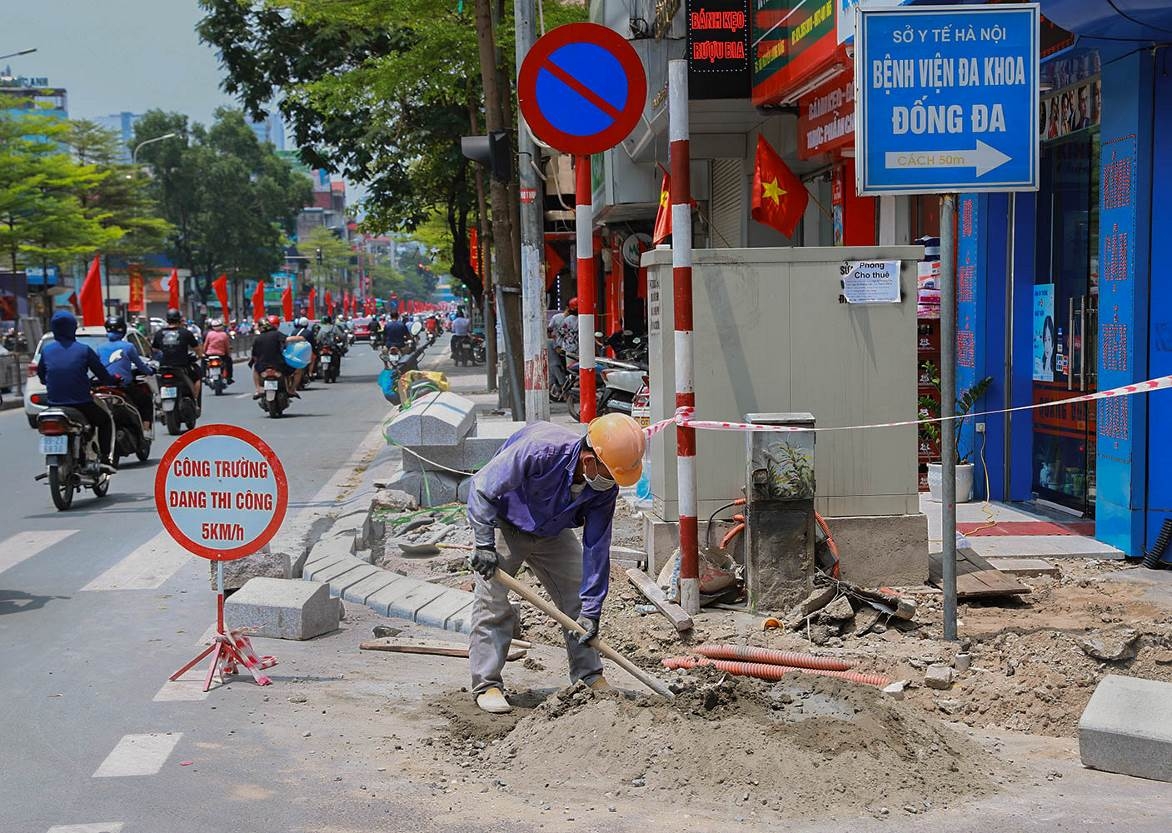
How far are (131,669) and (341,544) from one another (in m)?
2.81

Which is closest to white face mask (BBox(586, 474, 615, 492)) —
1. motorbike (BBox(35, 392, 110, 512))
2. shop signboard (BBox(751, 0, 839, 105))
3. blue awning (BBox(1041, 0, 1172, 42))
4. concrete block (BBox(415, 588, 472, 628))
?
concrete block (BBox(415, 588, 472, 628))

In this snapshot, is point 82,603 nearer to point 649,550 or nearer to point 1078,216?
point 649,550

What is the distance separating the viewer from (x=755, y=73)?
14289mm

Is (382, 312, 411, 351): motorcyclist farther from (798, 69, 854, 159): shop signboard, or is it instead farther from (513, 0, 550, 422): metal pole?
(798, 69, 854, 159): shop signboard

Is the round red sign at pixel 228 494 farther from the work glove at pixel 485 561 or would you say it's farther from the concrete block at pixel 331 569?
the concrete block at pixel 331 569

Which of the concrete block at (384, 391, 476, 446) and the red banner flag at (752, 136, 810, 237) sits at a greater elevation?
the red banner flag at (752, 136, 810, 237)

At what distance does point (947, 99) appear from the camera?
21.0 ft

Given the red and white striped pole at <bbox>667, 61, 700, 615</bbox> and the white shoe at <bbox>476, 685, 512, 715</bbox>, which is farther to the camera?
the red and white striped pole at <bbox>667, 61, 700, 615</bbox>

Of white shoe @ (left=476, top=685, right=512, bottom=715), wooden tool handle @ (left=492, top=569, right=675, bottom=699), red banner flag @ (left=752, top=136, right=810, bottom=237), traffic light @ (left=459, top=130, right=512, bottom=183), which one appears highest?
traffic light @ (left=459, top=130, right=512, bottom=183)

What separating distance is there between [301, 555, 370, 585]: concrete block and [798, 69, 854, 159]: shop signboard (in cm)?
540

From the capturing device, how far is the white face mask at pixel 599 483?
5672 mm

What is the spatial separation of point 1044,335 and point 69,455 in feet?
28.1

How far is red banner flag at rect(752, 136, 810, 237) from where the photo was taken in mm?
13289

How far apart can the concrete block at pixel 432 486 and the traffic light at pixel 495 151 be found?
271 cm
